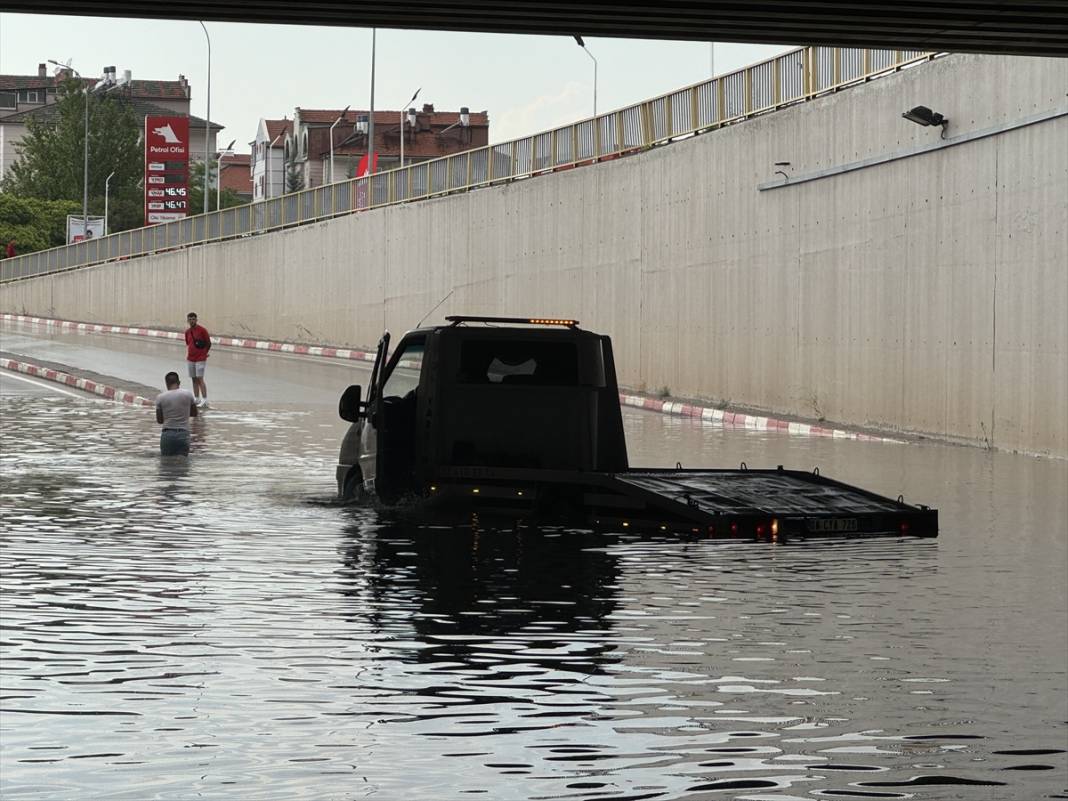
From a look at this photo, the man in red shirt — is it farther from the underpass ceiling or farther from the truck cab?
the underpass ceiling

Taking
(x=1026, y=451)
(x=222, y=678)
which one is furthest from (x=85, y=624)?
(x=1026, y=451)

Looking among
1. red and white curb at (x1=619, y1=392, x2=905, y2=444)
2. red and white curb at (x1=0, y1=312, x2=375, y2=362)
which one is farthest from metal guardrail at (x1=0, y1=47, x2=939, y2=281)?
red and white curb at (x1=619, y1=392, x2=905, y2=444)

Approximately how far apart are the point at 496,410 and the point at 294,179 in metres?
156

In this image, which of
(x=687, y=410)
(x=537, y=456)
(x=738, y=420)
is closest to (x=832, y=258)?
(x=738, y=420)

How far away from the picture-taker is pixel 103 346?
56.1 m

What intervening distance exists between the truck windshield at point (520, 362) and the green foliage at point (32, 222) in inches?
4912

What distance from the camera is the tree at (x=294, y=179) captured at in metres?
170

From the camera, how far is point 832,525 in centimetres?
1512

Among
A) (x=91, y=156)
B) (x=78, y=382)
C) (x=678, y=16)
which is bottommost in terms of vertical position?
(x=78, y=382)

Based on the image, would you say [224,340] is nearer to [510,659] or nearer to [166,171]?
[166,171]

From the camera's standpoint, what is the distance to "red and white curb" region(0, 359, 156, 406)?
3541cm

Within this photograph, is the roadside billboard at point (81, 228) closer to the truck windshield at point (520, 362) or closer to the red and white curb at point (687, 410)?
the red and white curb at point (687, 410)

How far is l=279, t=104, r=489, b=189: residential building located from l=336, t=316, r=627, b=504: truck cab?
148 metres

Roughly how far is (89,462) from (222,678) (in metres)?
14.4
